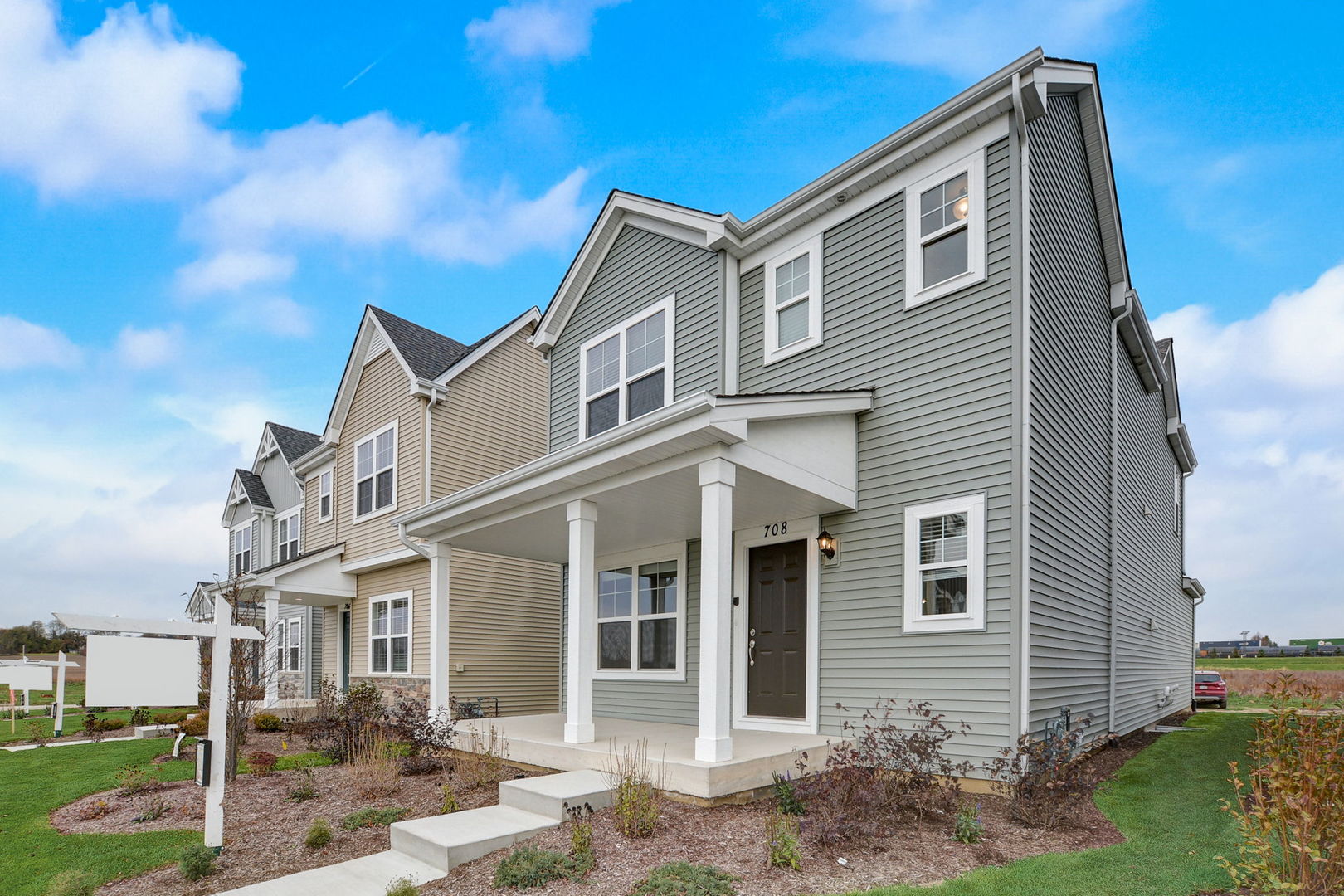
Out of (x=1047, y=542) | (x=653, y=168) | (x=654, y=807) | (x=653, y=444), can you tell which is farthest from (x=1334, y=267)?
(x=654, y=807)

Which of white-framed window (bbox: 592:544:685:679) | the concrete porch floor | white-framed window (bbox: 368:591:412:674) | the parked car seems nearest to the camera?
the concrete porch floor

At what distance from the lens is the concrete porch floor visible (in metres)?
6.25

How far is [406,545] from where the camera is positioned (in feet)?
46.0

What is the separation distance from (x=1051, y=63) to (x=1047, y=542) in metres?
4.94

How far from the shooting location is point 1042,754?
610 centimetres

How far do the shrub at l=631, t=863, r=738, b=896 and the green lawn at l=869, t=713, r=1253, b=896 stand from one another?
875mm

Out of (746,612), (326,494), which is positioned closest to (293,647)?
(326,494)

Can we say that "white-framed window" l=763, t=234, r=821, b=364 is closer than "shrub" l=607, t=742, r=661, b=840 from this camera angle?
No

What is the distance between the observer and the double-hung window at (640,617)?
34.0 feet

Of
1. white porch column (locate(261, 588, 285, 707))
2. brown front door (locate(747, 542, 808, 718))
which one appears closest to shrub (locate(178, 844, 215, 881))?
brown front door (locate(747, 542, 808, 718))

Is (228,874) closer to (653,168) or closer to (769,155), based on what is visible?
(769,155)

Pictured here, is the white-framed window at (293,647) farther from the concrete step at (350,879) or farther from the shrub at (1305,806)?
the shrub at (1305,806)

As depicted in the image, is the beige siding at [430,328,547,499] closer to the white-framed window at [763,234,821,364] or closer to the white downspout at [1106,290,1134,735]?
the white-framed window at [763,234,821,364]

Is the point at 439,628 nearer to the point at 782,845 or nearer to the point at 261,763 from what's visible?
the point at 261,763
